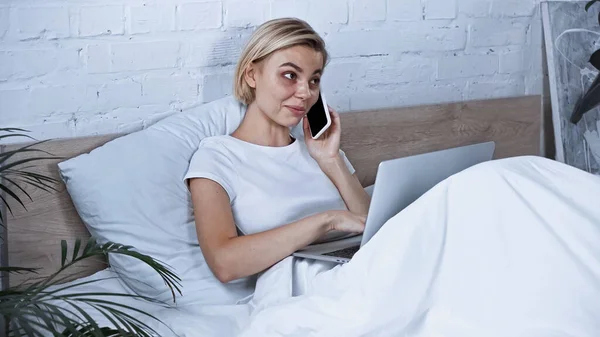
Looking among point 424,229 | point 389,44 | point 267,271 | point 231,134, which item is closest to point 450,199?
point 424,229

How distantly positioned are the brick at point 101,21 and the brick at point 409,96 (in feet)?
2.57

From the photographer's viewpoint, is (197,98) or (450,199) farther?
(197,98)

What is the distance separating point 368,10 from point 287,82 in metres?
0.66

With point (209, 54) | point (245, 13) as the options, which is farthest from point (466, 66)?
point (209, 54)

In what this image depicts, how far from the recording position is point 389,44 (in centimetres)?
263

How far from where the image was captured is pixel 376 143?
2.51 metres

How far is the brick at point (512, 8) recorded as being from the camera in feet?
9.43

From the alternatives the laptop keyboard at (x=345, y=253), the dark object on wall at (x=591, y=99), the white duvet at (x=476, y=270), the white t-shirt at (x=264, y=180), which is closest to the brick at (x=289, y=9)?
the white t-shirt at (x=264, y=180)

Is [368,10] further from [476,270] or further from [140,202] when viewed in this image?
[476,270]

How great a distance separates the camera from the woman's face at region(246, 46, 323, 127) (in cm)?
200

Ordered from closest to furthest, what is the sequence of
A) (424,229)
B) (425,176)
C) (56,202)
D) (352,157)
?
(424,229)
(425,176)
(56,202)
(352,157)

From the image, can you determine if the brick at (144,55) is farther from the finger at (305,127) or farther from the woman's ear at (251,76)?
the finger at (305,127)

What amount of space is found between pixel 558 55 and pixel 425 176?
1.39m

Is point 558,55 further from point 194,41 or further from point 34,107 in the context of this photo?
point 34,107
